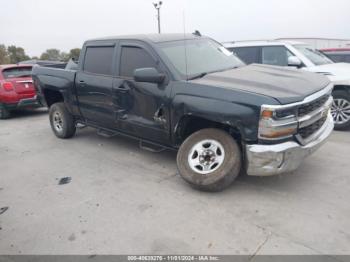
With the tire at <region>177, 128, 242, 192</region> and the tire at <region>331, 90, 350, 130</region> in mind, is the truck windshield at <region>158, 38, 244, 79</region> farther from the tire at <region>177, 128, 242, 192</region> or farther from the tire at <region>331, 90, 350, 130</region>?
the tire at <region>331, 90, 350, 130</region>

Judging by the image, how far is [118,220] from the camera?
11.5 feet

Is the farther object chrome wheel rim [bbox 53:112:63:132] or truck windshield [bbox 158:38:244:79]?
chrome wheel rim [bbox 53:112:63:132]

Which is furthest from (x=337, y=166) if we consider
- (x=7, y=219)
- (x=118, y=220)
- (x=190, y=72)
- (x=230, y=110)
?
(x=7, y=219)

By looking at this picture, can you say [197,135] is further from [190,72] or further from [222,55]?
[222,55]

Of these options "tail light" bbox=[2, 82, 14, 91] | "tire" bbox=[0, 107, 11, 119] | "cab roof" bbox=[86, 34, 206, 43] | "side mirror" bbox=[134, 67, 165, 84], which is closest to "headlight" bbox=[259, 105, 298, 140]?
"side mirror" bbox=[134, 67, 165, 84]

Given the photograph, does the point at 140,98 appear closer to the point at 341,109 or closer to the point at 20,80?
the point at 341,109

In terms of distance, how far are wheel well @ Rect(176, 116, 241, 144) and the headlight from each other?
546 mm

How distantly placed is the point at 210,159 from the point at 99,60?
107 inches

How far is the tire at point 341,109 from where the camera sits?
6.40m

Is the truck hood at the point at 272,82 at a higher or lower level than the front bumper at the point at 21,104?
higher

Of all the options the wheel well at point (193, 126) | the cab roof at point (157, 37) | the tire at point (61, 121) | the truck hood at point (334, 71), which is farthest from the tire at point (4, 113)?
the truck hood at point (334, 71)

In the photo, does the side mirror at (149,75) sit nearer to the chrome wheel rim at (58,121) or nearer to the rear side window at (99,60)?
the rear side window at (99,60)

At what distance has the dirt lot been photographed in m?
3.05

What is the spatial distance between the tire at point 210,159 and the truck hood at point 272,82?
0.61 metres
